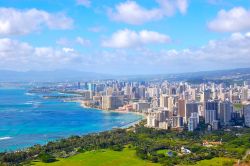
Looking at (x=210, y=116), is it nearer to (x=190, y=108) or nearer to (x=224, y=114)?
(x=224, y=114)

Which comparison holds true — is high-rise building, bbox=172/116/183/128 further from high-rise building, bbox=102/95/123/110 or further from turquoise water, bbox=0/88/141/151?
high-rise building, bbox=102/95/123/110

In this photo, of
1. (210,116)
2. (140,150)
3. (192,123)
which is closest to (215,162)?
(140,150)

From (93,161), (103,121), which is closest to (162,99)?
(103,121)

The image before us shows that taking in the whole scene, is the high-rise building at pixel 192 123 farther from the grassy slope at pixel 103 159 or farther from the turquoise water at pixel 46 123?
the grassy slope at pixel 103 159

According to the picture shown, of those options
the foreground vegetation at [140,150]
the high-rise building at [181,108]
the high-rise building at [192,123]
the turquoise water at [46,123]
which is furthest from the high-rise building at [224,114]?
the turquoise water at [46,123]

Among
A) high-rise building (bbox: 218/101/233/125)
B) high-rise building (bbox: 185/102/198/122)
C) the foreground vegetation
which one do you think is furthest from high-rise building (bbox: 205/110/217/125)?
the foreground vegetation
